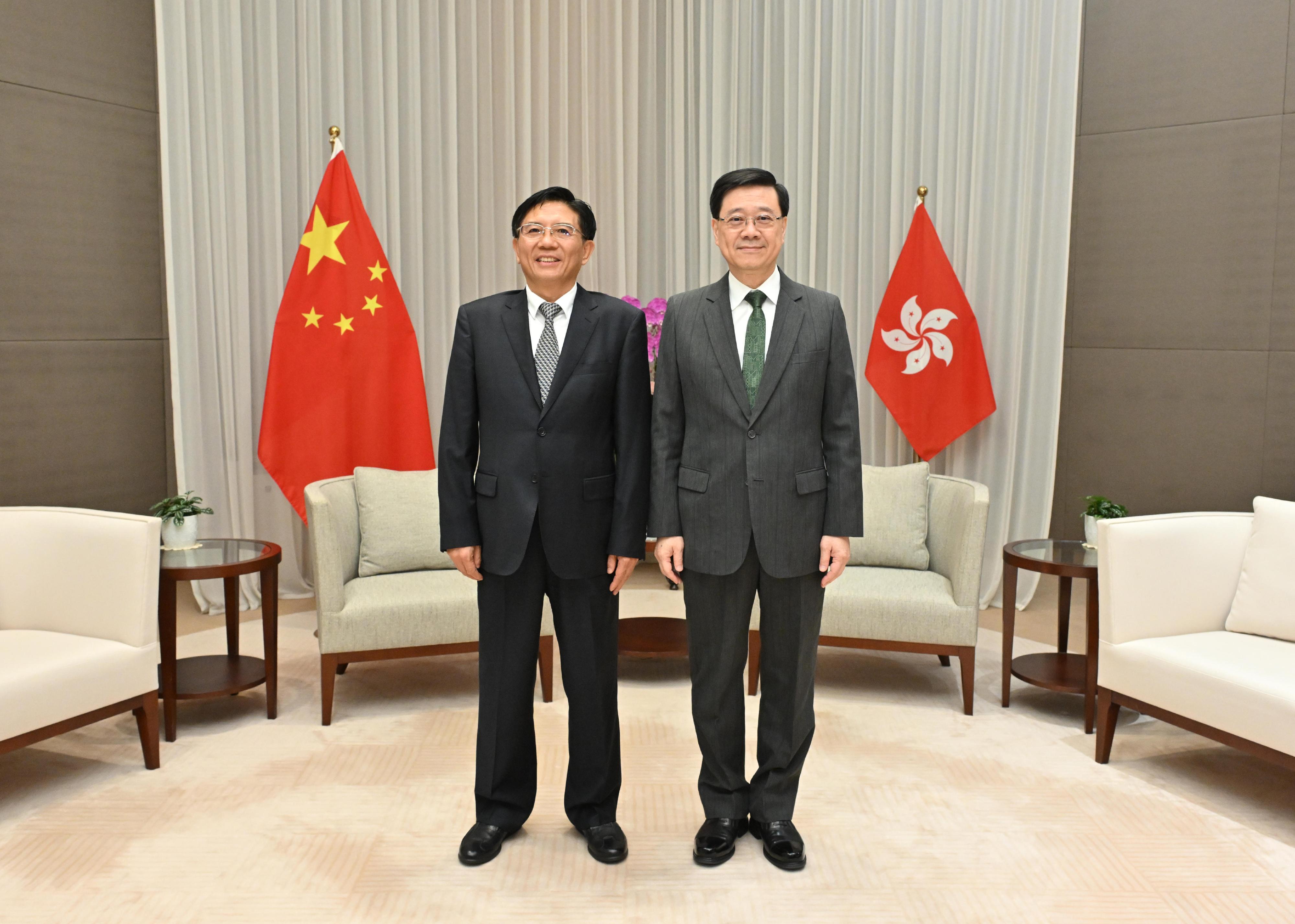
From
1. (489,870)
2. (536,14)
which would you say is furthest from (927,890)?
(536,14)

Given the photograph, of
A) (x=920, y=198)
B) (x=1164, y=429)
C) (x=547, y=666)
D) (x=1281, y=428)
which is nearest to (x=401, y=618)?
(x=547, y=666)

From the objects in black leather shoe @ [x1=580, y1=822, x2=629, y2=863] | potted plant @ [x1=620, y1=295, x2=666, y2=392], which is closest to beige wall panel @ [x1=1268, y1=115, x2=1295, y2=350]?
potted plant @ [x1=620, y1=295, x2=666, y2=392]

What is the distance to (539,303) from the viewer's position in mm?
2623

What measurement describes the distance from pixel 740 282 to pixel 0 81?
139 inches

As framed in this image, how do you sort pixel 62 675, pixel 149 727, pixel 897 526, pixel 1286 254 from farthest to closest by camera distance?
1. pixel 1286 254
2. pixel 897 526
3. pixel 149 727
4. pixel 62 675

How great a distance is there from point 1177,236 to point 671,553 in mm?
3534

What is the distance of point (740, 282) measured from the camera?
258cm

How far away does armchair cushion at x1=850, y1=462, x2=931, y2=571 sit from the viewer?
13.7ft

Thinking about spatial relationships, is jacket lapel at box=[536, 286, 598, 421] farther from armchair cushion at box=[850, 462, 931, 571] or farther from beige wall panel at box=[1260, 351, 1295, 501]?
beige wall panel at box=[1260, 351, 1295, 501]

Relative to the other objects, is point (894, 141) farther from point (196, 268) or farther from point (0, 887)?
point (0, 887)

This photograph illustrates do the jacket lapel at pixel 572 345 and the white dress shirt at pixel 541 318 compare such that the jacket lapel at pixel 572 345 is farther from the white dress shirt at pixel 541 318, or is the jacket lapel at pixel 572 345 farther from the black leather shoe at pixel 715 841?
the black leather shoe at pixel 715 841

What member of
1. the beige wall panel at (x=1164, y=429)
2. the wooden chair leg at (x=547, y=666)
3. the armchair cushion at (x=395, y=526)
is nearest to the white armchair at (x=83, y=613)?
the armchair cushion at (x=395, y=526)

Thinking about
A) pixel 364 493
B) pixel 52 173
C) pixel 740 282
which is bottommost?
pixel 364 493

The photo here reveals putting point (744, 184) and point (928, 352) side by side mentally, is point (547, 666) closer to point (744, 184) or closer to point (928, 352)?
point (744, 184)
